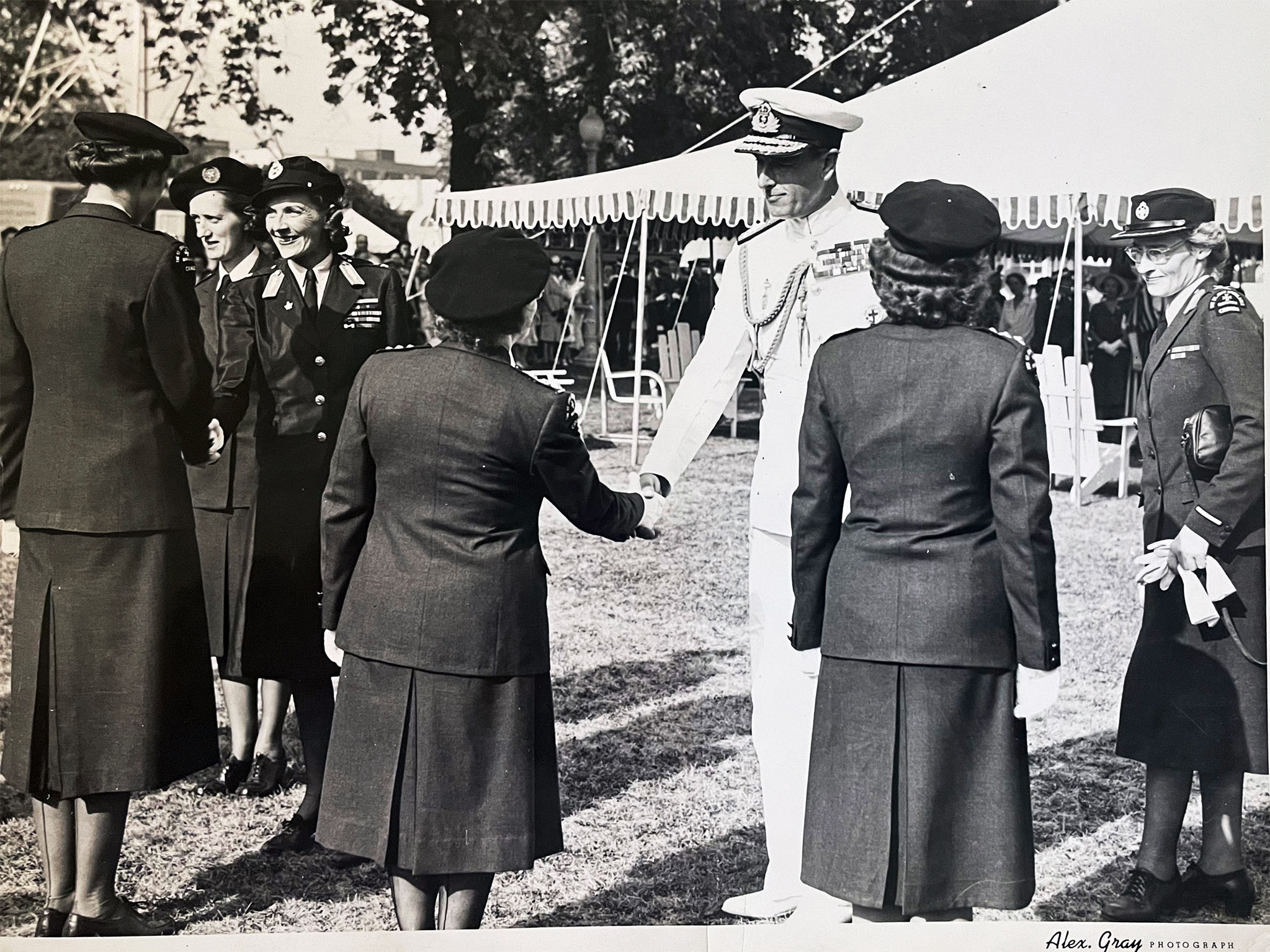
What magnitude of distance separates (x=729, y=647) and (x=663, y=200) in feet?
4.53

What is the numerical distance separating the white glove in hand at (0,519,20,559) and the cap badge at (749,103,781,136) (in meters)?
2.35

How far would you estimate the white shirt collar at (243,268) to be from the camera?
3.78 metres

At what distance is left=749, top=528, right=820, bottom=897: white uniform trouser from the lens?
376 centimetres

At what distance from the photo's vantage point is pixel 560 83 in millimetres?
4004

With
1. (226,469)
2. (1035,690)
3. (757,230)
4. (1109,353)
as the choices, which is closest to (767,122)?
(757,230)

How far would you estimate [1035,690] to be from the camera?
10.2 feet

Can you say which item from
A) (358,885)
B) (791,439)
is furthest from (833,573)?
(358,885)

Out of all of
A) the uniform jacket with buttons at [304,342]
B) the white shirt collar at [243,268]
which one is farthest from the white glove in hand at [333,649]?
the white shirt collar at [243,268]

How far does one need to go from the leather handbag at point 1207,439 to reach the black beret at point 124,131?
9.72 ft

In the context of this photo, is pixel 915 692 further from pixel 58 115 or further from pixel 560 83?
pixel 58 115

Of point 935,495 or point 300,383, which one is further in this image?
point 300,383

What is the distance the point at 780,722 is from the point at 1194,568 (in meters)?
1.27

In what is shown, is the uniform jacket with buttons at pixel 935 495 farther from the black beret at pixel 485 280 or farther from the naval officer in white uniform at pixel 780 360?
the black beret at pixel 485 280

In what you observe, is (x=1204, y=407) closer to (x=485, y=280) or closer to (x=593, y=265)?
(x=593, y=265)
